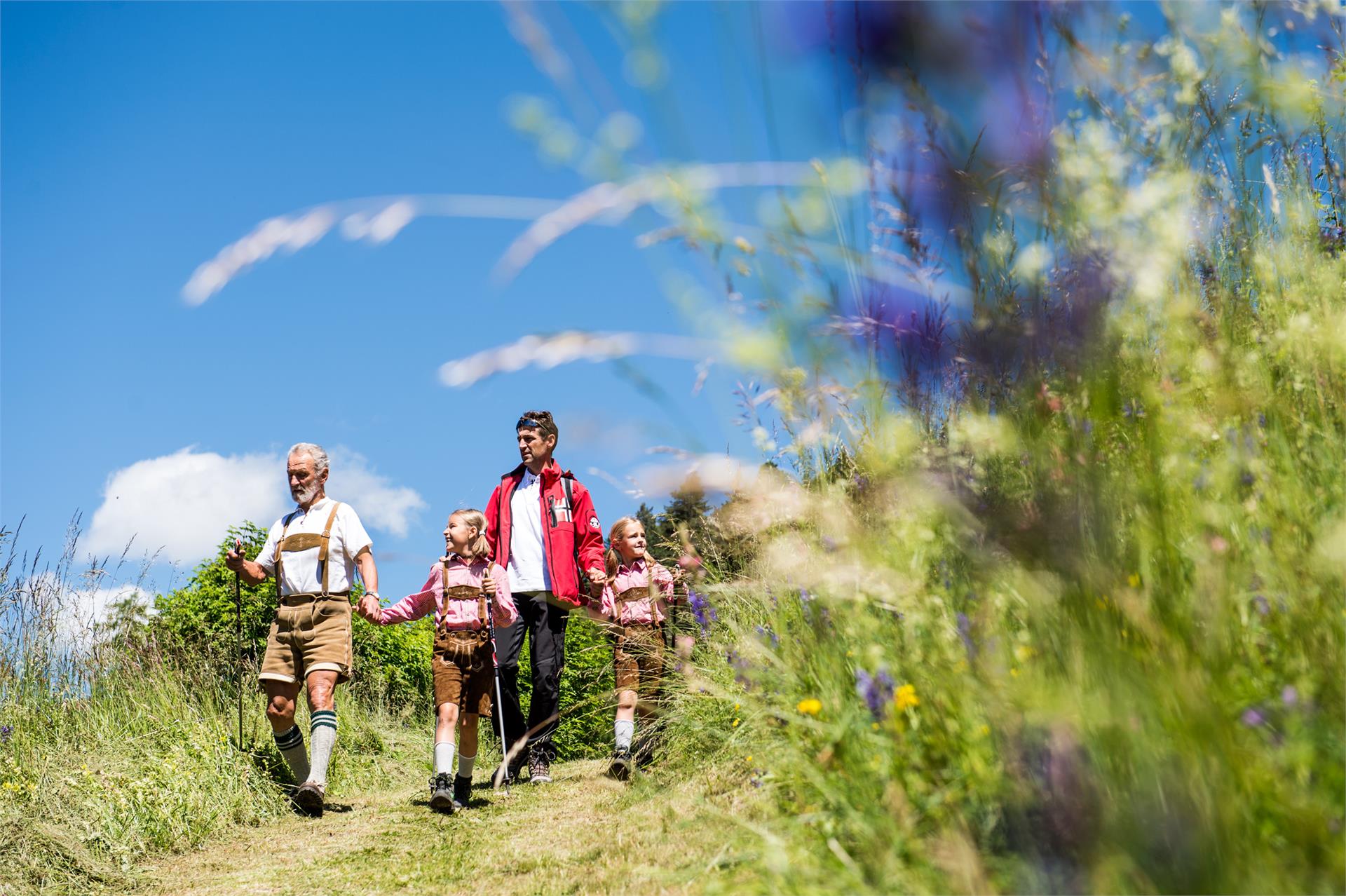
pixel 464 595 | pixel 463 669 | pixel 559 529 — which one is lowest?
pixel 463 669

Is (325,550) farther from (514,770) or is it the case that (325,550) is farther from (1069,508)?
(1069,508)

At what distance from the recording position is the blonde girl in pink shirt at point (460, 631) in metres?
4.99

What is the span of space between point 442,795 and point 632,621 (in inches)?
57.9

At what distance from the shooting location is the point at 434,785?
16.0ft

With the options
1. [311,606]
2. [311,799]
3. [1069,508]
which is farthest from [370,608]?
[1069,508]

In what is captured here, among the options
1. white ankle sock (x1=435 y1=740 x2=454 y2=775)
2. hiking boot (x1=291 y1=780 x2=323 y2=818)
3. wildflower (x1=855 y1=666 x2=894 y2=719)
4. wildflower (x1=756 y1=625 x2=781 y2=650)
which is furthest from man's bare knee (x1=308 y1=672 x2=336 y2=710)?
wildflower (x1=855 y1=666 x2=894 y2=719)

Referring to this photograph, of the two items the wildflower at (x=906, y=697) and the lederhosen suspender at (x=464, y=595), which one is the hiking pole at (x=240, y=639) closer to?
the lederhosen suspender at (x=464, y=595)

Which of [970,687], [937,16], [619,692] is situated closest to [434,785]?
[619,692]

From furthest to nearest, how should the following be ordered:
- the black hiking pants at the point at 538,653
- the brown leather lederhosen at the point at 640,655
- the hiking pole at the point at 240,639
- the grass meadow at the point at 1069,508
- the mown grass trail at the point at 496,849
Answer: the hiking pole at the point at 240,639
the black hiking pants at the point at 538,653
the brown leather lederhosen at the point at 640,655
the mown grass trail at the point at 496,849
the grass meadow at the point at 1069,508

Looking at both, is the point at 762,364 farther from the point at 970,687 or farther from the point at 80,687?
the point at 80,687

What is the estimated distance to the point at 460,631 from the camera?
5.22 meters

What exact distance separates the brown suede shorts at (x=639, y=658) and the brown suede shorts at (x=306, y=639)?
1.52m

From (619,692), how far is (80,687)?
3354 millimetres

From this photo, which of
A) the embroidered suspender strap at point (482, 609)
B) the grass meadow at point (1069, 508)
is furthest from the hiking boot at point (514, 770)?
the grass meadow at point (1069, 508)
